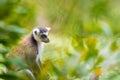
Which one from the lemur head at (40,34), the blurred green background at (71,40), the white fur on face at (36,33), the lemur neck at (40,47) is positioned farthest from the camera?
the white fur on face at (36,33)

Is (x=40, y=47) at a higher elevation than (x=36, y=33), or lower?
lower

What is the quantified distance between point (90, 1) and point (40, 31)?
4.10 meters

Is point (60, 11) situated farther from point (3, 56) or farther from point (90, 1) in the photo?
point (3, 56)

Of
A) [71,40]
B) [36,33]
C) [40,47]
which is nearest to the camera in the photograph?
[71,40]

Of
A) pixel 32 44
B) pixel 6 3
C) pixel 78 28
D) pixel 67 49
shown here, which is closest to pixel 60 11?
pixel 78 28

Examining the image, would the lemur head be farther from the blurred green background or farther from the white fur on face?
the blurred green background

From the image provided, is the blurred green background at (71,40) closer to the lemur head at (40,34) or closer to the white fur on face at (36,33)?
the lemur head at (40,34)

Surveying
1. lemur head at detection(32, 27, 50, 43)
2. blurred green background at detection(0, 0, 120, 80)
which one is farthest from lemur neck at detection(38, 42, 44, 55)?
blurred green background at detection(0, 0, 120, 80)

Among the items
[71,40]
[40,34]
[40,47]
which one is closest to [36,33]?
[40,34]

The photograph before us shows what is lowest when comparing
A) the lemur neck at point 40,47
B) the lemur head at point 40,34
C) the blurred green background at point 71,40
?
the blurred green background at point 71,40

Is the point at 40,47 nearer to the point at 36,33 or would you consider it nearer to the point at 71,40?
the point at 36,33

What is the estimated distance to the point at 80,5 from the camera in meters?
2.18

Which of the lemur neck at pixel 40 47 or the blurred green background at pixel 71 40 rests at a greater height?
the lemur neck at pixel 40 47

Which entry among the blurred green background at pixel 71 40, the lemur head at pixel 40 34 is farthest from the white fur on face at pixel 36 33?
the blurred green background at pixel 71 40
